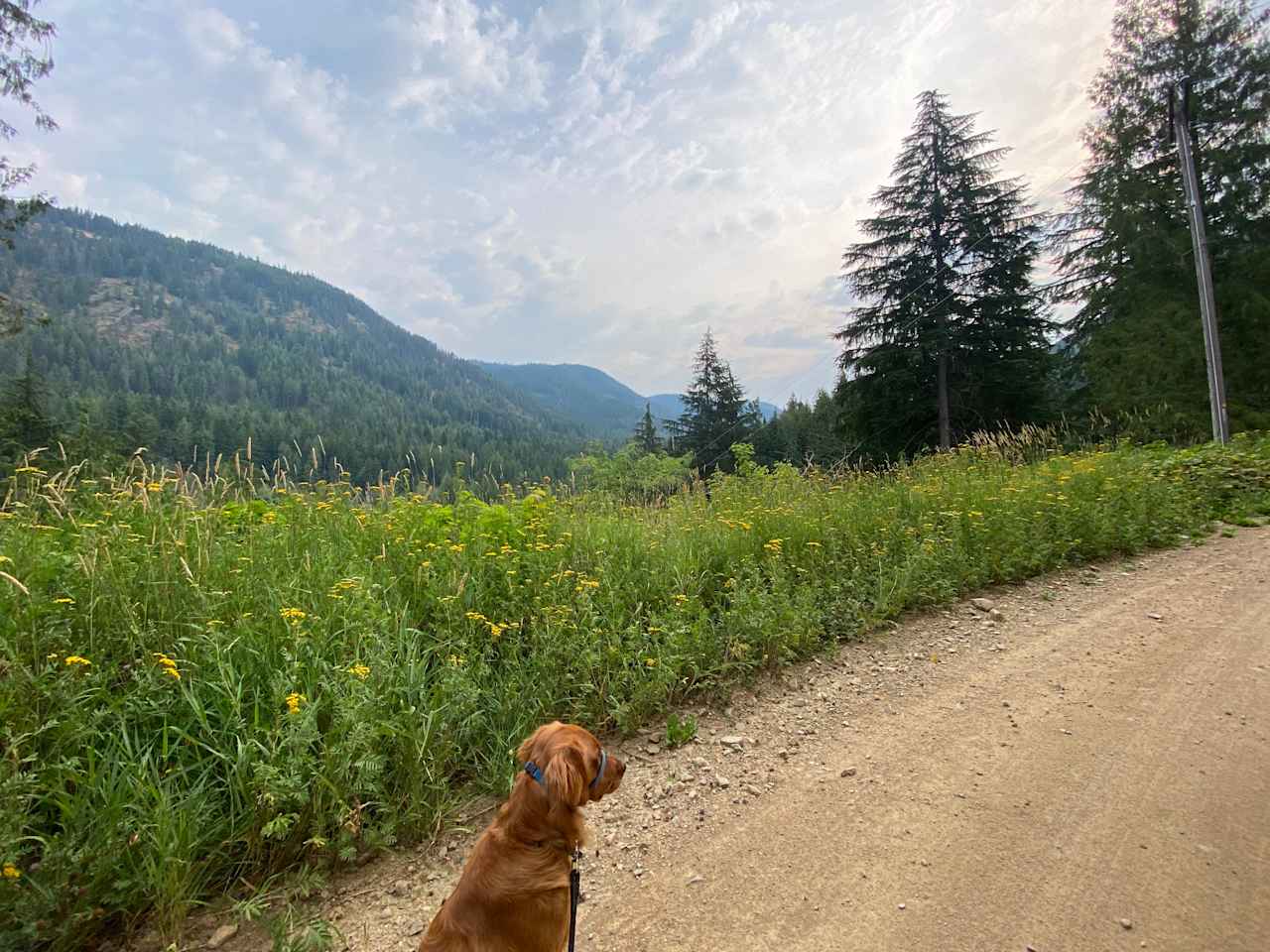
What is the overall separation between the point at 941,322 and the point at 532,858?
70.7ft

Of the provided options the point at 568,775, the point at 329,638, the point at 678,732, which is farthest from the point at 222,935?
the point at 678,732

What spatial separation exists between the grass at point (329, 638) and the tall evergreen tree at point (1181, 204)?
1484 centimetres

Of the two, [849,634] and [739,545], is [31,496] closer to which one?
[739,545]

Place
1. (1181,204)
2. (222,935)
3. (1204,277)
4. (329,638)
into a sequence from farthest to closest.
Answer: (1181,204), (1204,277), (329,638), (222,935)

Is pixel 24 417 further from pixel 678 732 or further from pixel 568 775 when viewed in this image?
pixel 568 775

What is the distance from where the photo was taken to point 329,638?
110 inches

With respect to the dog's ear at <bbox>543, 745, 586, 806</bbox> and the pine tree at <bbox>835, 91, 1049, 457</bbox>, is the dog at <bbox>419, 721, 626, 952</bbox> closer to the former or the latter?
the dog's ear at <bbox>543, 745, 586, 806</bbox>

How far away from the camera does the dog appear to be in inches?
64.0

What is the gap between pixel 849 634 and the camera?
418 cm

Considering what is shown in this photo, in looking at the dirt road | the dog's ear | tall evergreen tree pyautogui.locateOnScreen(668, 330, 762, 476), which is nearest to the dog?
the dog's ear

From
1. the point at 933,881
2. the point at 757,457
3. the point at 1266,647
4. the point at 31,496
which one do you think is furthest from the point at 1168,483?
the point at 757,457

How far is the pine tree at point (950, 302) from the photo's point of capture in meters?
18.9

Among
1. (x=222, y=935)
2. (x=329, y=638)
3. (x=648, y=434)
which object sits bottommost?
(x=222, y=935)

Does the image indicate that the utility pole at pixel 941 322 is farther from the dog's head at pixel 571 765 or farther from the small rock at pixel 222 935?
the small rock at pixel 222 935
